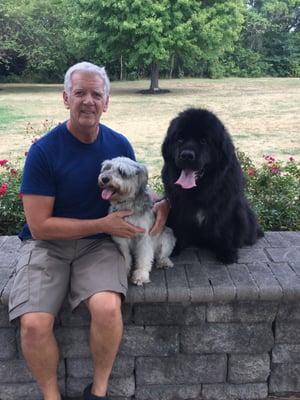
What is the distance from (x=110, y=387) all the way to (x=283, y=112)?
52.3ft

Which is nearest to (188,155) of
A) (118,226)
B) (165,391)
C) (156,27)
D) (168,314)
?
(118,226)

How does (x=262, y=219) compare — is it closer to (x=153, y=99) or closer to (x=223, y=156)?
(x=223, y=156)

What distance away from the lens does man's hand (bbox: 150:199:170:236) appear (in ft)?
9.96

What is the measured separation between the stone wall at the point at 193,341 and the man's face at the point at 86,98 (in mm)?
1075

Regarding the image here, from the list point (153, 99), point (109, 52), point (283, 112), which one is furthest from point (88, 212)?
point (109, 52)

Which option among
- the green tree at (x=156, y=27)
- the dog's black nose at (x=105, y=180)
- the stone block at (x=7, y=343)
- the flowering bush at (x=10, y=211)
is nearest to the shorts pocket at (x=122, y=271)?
the dog's black nose at (x=105, y=180)

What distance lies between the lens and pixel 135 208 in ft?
9.61

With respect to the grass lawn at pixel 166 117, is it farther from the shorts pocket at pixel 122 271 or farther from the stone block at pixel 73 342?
the stone block at pixel 73 342

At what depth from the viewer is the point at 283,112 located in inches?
680

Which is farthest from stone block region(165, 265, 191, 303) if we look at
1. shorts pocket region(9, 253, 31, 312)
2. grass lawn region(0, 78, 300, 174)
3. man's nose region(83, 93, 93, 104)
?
grass lawn region(0, 78, 300, 174)

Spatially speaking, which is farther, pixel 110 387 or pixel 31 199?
pixel 110 387

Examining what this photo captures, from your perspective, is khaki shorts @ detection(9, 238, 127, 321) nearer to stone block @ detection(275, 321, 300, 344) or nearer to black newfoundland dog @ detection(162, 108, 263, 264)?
black newfoundland dog @ detection(162, 108, 263, 264)

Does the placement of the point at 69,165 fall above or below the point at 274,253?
above

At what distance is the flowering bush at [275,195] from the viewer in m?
4.40
